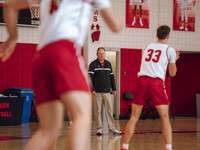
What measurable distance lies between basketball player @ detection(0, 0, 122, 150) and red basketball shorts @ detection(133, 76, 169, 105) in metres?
3.33

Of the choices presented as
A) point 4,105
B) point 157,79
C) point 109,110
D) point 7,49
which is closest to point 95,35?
point 4,105

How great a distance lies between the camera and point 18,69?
45.3 feet

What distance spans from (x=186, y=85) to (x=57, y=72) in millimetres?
16045

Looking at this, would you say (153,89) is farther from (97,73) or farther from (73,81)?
(97,73)

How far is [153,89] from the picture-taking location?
18.8 feet

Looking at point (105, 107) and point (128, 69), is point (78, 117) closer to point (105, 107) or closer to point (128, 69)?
point (105, 107)

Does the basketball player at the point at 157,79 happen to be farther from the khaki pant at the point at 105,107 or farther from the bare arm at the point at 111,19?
the khaki pant at the point at 105,107

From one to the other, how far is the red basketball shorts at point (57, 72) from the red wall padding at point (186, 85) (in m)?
15.6

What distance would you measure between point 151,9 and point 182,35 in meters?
1.69

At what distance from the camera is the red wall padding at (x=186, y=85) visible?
57.6 feet

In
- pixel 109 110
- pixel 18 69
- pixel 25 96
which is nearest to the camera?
pixel 109 110

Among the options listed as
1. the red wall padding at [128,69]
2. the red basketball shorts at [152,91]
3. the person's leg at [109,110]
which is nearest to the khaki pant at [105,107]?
the person's leg at [109,110]

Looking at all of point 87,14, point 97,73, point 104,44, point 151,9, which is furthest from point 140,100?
point 151,9

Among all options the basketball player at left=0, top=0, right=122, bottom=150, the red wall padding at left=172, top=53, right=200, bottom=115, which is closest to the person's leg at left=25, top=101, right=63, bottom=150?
the basketball player at left=0, top=0, right=122, bottom=150
